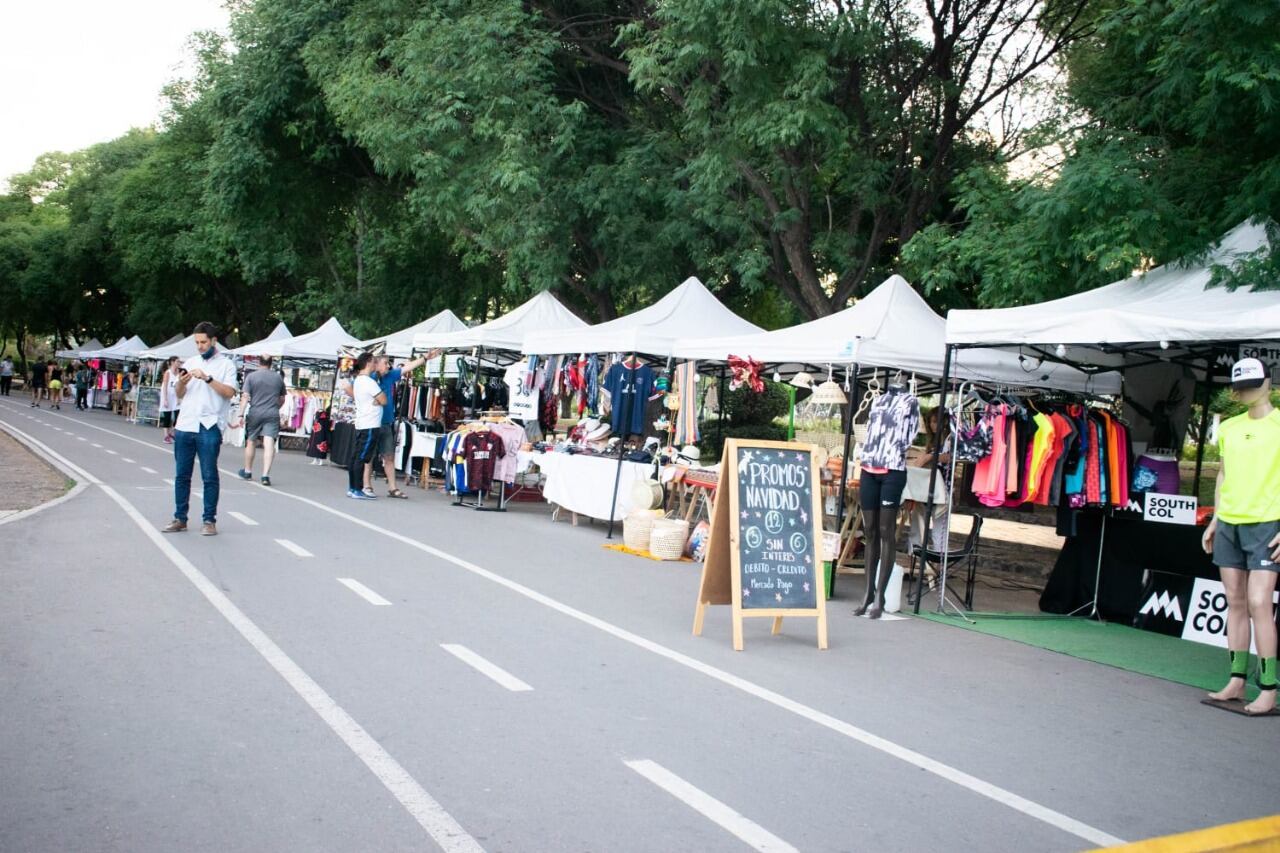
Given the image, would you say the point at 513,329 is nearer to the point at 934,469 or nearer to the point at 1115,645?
the point at 934,469

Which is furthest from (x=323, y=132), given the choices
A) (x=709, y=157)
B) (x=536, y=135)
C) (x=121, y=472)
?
(x=709, y=157)

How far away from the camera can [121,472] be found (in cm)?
1891

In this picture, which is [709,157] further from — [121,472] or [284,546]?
[121,472]

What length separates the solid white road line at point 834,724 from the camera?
16.4ft

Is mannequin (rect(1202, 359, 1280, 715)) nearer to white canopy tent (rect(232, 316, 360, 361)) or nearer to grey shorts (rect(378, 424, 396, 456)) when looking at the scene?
grey shorts (rect(378, 424, 396, 456))

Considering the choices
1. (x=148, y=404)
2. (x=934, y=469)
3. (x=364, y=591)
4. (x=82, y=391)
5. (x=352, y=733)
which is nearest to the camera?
(x=352, y=733)

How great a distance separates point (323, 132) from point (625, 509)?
17.4m

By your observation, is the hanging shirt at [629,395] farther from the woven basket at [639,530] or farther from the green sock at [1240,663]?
the green sock at [1240,663]

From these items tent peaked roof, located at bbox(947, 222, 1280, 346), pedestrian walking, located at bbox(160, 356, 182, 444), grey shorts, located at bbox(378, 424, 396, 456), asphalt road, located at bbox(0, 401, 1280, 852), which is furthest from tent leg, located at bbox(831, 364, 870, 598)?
pedestrian walking, located at bbox(160, 356, 182, 444)

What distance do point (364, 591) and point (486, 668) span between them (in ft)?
8.93

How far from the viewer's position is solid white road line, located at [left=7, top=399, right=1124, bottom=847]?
Answer: 4988mm

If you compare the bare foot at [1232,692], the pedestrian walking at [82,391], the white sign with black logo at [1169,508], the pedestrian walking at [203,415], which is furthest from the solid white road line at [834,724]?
the pedestrian walking at [82,391]

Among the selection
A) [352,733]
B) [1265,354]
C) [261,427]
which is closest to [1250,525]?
[1265,354]

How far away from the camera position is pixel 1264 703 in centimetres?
729
